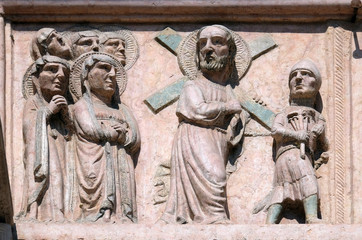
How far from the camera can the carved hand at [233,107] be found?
19.4 m

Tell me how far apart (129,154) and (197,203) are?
0.88 m

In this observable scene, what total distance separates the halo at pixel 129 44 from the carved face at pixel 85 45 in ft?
0.63

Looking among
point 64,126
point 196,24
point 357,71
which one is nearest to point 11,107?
point 64,126

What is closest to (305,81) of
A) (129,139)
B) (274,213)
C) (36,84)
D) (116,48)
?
(274,213)

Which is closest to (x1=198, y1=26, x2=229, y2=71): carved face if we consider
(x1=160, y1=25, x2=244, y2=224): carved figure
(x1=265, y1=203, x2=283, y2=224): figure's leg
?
(x1=160, y1=25, x2=244, y2=224): carved figure

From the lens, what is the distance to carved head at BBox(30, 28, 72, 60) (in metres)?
19.8

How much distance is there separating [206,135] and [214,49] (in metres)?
Result: 0.83

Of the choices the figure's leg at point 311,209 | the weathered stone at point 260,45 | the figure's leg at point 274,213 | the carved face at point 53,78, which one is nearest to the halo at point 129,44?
the carved face at point 53,78

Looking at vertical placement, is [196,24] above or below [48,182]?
above

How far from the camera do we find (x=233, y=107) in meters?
19.5

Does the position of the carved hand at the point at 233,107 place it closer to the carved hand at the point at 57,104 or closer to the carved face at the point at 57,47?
the carved hand at the point at 57,104

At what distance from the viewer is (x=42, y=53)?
19.9m

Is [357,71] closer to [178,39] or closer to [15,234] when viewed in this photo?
[178,39]

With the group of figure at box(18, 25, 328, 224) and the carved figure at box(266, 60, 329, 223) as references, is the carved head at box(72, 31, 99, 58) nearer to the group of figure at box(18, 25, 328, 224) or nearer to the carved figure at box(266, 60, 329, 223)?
the group of figure at box(18, 25, 328, 224)
